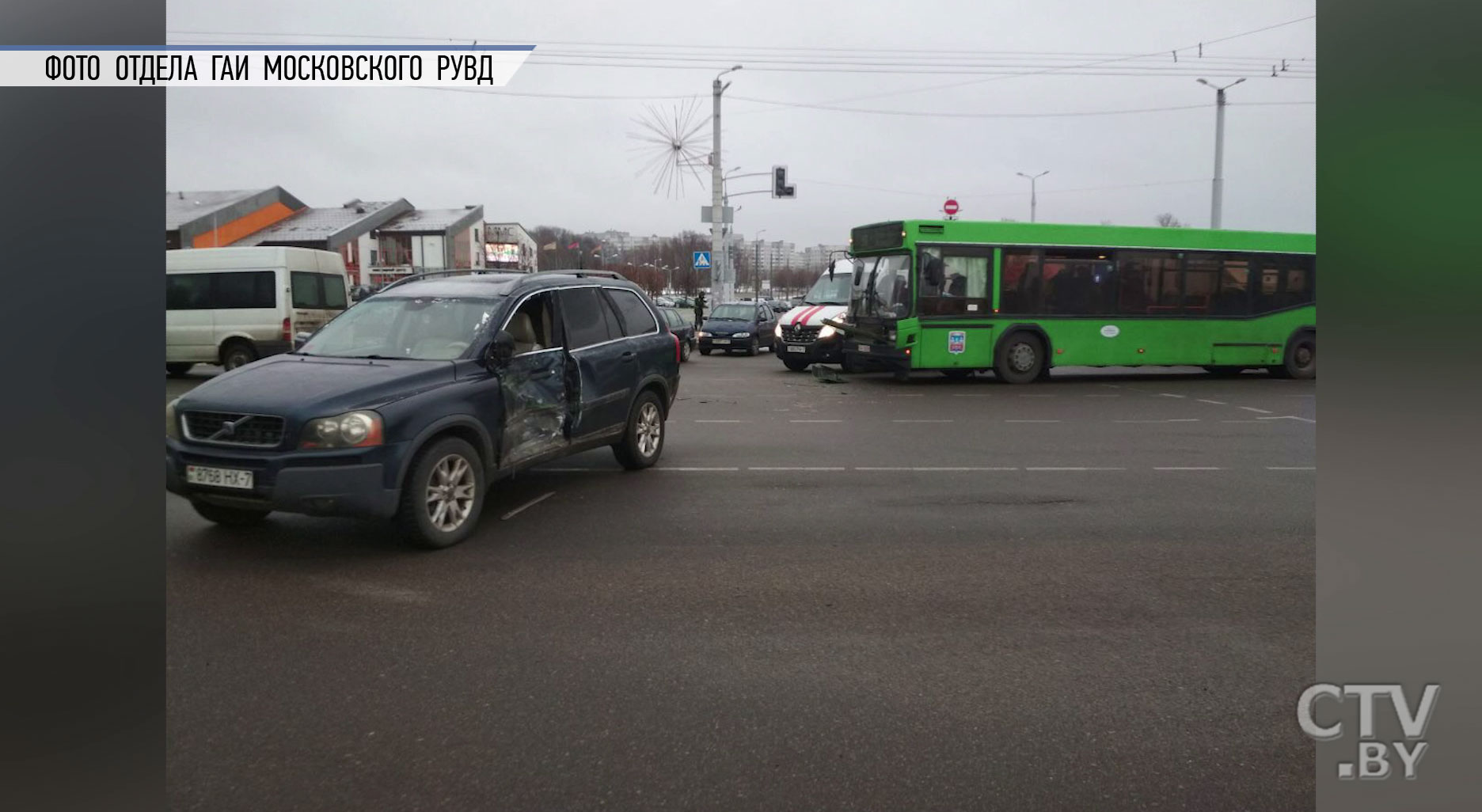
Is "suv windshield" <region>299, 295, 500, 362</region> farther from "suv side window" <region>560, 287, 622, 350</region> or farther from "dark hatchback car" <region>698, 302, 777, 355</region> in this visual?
"dark hatchback car" <region>698, 302, 777, 355</region>

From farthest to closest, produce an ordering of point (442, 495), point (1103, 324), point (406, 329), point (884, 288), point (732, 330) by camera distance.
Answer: point (732, 330) → point (1103, 324) → point (884, 288) → point (406, 329) → point (442, 495)

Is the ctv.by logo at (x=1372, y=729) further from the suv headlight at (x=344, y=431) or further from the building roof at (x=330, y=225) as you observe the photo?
the building roof at (x=330, y=225)

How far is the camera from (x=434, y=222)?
55500 mm

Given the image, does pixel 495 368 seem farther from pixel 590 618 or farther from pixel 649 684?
pixel 649 684

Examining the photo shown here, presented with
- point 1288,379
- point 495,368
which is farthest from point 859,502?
point 1288,379

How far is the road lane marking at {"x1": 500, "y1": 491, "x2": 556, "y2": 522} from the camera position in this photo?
7.62m

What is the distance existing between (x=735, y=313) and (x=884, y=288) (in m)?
12.0

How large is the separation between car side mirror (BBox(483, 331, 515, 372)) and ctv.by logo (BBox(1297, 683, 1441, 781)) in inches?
208

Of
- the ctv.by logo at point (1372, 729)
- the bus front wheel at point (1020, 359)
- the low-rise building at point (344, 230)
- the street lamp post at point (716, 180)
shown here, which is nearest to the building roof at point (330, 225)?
the low-rise building at point (344, 230)

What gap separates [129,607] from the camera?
489 cm

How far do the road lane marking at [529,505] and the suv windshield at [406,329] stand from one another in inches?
50.7

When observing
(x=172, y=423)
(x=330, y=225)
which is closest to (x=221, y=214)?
(x=330, y=225)

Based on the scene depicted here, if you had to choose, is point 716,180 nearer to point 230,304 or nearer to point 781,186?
point 781,186

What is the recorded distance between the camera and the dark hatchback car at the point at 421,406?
239 inches
